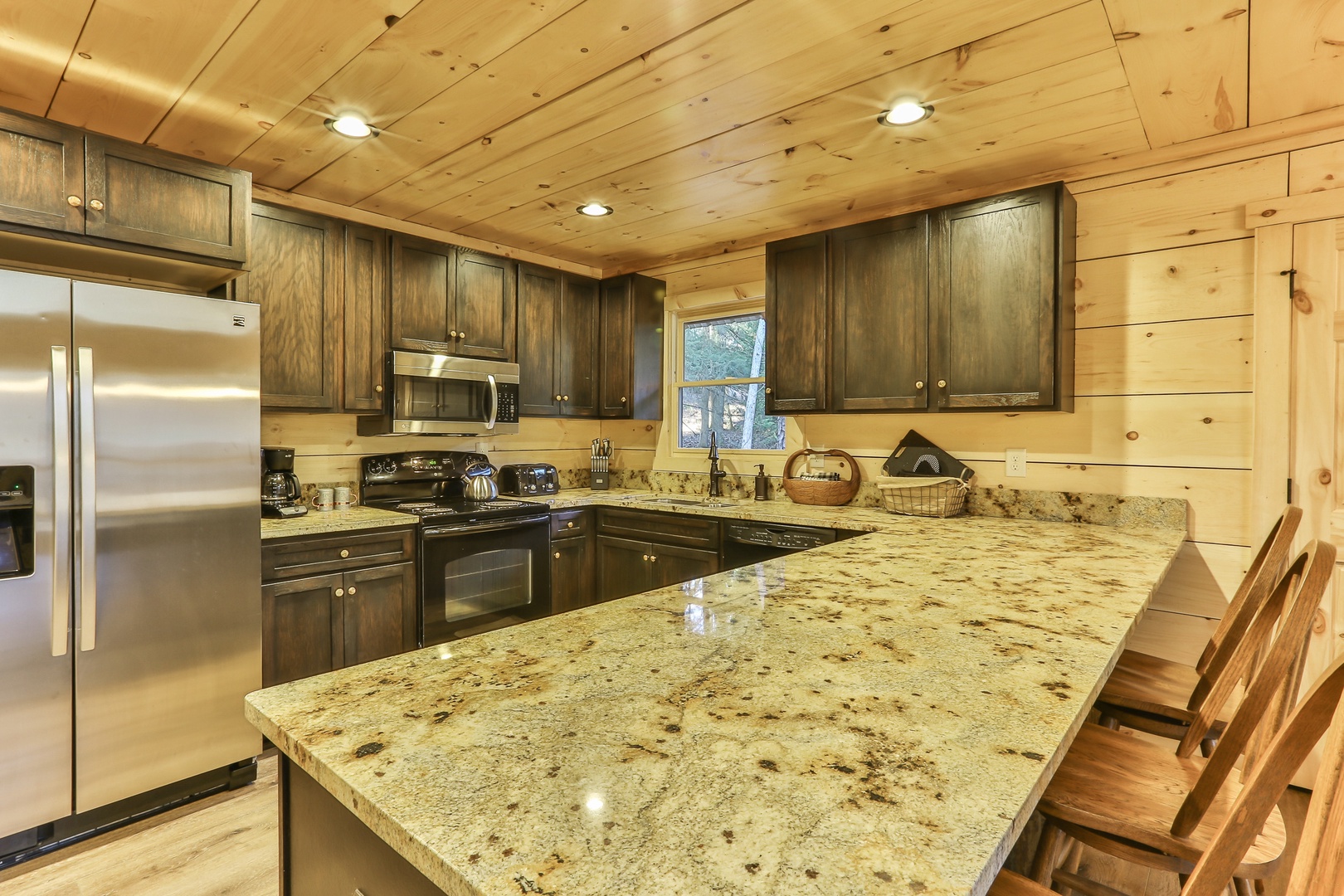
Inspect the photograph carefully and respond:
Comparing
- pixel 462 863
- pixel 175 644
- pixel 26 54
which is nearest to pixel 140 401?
pixel 175 644

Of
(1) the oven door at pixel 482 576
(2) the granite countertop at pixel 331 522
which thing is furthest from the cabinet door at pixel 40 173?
(1) the oven door at pixel 482 576

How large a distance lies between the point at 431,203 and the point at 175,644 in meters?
2.16

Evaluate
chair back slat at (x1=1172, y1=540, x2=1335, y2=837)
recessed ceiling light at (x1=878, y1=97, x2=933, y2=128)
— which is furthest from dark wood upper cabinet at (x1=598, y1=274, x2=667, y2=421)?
chair back slat at (x1=1172, y1=540, x2=1335, y2=837)

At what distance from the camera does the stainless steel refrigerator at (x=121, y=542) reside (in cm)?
196

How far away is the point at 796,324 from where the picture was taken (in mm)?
3342

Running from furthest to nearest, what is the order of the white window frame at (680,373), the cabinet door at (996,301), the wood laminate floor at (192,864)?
1. the white window frame at (680,373)
2. the cabinet door at (996,301)
3. the wood laminate floor at (192,864)

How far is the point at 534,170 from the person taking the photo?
111 inches

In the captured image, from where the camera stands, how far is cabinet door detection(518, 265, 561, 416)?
3826 millimetres

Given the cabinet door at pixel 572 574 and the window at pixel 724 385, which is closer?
the cabinet door at pixel 572 574

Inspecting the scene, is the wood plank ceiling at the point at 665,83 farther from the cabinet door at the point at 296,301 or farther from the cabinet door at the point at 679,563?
the cabinet door at the point at 679,563

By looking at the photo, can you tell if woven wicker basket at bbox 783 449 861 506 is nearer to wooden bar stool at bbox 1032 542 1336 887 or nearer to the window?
the window

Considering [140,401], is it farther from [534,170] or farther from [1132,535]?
[1132,535]

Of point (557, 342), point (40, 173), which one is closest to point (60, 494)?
point (40, 173)

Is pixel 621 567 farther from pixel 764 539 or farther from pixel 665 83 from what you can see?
pixel 665 83
